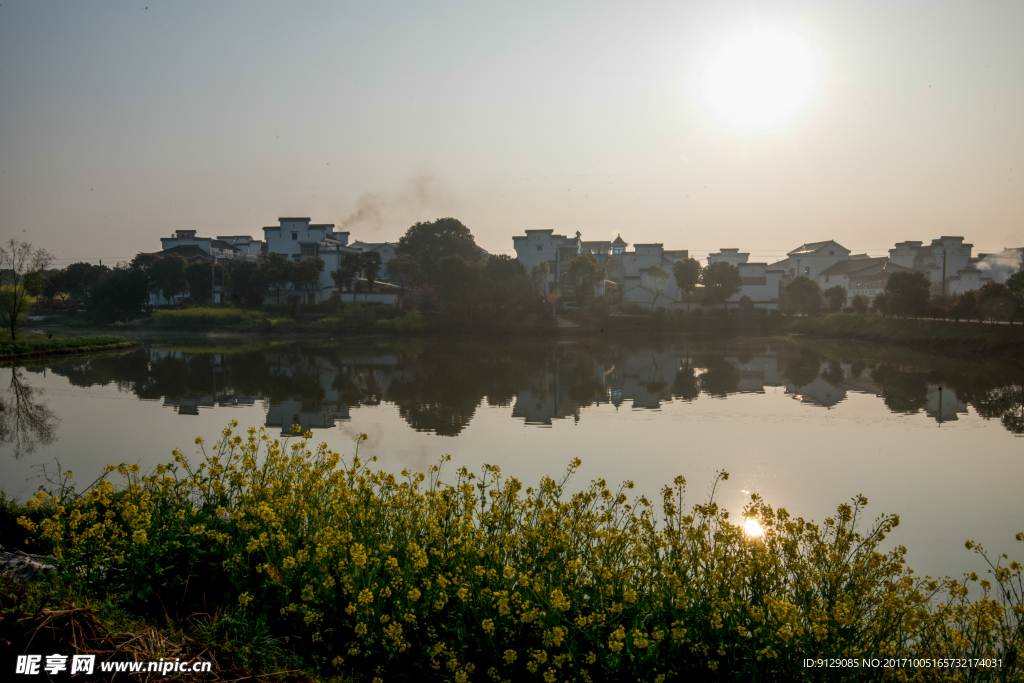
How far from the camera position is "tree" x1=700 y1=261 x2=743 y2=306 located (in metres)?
43.9

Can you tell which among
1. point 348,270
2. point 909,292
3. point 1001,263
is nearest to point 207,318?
point 348,270

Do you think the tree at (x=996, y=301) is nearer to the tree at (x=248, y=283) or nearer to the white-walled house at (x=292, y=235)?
the tree at (x=248, y=283)

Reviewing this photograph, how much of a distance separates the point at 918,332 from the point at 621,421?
87.1 feet

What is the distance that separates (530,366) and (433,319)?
17.5 meters

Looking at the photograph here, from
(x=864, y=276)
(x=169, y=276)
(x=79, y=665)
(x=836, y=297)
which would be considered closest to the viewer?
(x=79, y=665)

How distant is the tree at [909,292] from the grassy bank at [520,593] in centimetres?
3533

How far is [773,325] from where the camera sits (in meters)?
41.7

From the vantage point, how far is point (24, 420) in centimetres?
1107

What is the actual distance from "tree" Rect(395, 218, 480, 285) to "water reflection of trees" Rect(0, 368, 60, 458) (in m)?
37.4

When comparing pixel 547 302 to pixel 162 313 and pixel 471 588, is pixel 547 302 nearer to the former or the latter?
pixel 162 313

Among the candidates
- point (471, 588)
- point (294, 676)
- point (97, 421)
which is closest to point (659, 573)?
point (471, 588)

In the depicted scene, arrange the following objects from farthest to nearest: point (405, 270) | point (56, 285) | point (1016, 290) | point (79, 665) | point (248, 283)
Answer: point (56, 285) → point (405, 270) → point (248, 283) → point (1016, 290) → point (79, 665)

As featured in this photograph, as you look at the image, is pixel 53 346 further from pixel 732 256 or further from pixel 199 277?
pixel 732 256

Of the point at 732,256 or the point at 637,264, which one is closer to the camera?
the point at 637,264
